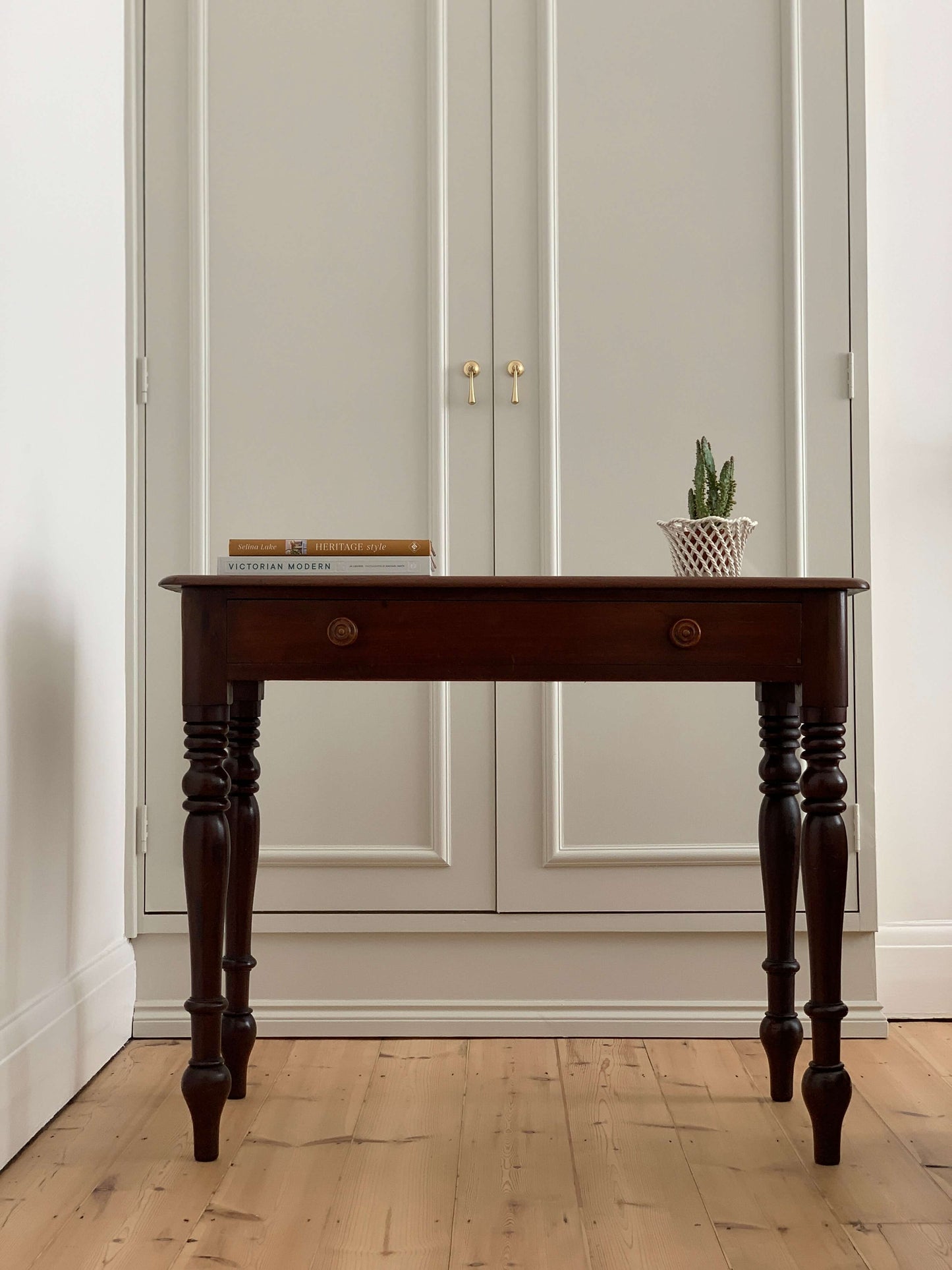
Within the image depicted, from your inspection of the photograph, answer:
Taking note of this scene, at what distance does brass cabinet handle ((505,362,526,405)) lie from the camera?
6.43 feet

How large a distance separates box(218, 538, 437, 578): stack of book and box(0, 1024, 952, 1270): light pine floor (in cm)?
77

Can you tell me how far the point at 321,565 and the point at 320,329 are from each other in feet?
2.27

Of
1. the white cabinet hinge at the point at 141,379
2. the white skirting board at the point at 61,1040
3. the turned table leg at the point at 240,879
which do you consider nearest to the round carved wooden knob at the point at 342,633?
the turned table leg at the point at 240,879

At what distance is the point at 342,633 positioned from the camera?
1424 millimetres

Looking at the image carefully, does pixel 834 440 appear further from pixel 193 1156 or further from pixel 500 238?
pixel 193 1156

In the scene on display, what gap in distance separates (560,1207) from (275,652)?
2.49ft

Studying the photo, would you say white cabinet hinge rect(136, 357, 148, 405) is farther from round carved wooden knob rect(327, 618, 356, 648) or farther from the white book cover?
round carved wooden knob rect(327, 618, 356, 648)

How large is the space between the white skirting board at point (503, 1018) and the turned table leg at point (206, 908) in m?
0.53

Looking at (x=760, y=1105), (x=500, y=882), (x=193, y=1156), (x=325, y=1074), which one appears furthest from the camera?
(x=500, y=882)

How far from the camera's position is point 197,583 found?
4.66 feet

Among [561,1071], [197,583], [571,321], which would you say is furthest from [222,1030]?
[571,321]

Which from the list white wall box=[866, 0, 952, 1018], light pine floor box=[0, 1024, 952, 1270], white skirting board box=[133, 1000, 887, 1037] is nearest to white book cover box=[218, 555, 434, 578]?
light pine floor box=[0, 1024, 952, 1270]

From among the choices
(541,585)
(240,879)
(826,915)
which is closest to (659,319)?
(541,585)

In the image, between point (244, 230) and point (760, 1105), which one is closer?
point (760, 1105)
